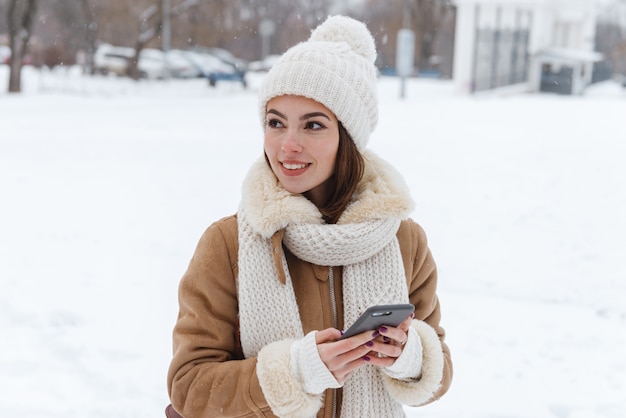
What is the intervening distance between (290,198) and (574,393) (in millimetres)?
3679

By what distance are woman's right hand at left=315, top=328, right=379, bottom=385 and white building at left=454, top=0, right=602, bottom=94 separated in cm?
2898

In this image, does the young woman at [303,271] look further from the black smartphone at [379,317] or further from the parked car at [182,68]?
the parked car at [182,68]

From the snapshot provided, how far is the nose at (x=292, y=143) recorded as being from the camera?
6.40 feet

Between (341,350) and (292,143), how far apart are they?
1.79 feet

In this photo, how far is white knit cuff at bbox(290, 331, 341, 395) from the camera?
179 cm

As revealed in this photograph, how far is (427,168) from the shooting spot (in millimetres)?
13195

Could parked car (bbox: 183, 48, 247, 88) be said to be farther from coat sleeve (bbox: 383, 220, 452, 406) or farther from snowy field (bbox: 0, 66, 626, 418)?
coat sleeve (bbox: 383, 220, 452, 406)

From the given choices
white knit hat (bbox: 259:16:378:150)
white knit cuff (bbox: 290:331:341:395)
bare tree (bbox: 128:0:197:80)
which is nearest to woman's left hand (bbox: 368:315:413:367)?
white knit cuff (bbox: 290:331:341:395)

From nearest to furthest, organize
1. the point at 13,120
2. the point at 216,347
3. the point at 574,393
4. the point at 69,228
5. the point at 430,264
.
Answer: the point at 216,347
the point at 430,264
the point at 574,393
the point at 69,228
the point at 13,120

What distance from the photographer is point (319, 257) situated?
1948mm

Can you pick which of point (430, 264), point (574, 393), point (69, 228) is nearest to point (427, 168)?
Answer: point (69, 228)

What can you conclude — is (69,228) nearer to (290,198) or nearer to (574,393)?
(574,393)

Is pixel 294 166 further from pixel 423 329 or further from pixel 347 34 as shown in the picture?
pixel 423 329

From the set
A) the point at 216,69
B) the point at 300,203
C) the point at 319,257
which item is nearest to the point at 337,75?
the point at 300,203
